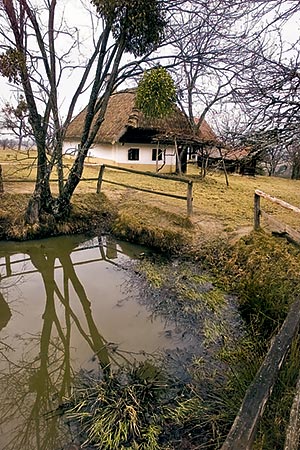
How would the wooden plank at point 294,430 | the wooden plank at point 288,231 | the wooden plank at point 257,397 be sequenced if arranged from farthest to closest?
1. the wooden plank at point 288,231
2. the wooden plank at point 294,430
3. the wooden plank at point 257,397

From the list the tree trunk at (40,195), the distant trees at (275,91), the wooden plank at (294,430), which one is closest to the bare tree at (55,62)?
the tree trunk at (40,195)

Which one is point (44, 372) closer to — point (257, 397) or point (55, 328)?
point (55, 328)

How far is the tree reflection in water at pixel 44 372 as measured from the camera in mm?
2717

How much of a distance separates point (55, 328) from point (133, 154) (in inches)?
548

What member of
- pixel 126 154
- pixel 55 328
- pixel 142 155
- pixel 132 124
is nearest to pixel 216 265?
pixel 55 328

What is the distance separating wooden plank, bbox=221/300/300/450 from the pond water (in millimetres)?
1924

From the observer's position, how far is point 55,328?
14.2 feet

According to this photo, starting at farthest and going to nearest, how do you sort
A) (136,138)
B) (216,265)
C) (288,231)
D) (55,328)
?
1. (136,138)
2. (216,265)
3. (288,231)
4. (55,328)

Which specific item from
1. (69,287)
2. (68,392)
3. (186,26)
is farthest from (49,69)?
(68,392)

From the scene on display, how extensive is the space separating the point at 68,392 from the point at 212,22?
294 inches

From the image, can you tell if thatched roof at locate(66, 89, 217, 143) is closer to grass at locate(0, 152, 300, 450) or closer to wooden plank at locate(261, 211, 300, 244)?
grass at locate(0, 152, 300, 450)

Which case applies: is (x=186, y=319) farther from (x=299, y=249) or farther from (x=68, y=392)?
(x=299, y=249)

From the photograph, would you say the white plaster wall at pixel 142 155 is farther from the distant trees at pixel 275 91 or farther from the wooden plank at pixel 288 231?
the distant trees at pixel 275 91

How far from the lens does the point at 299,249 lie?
5.27m
